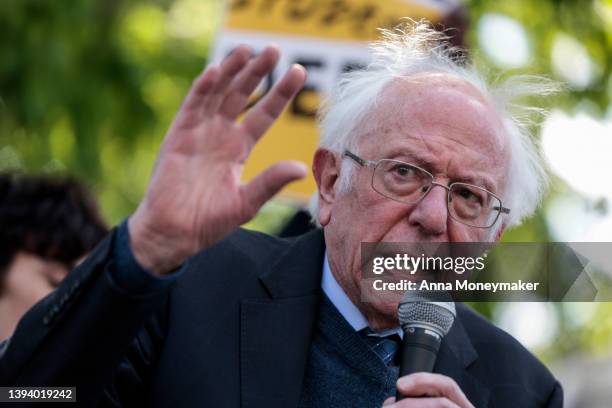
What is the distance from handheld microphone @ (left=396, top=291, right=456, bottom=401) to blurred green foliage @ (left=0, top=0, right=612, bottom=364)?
3.56m

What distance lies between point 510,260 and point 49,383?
2013mm

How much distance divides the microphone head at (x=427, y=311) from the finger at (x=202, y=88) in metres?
0.73

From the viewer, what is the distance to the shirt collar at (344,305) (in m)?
3.60

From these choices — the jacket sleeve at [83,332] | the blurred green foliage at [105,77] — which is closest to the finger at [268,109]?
the jacket sleeve at [83,332]

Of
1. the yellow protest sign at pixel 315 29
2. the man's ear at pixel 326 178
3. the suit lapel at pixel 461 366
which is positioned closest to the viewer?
the suit lapel at pixel 461 366

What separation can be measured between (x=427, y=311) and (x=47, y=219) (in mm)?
2425

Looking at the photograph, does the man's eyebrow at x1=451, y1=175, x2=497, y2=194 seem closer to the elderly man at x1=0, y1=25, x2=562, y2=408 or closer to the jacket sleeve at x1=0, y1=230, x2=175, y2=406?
the elderly man at x1=0, y1=25, x2=562, y2=408

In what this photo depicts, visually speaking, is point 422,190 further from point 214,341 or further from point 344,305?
point 214,341

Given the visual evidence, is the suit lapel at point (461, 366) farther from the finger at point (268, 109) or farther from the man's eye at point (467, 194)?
the finger at point (268, 109)

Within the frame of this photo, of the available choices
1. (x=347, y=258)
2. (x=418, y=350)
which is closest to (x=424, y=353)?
(x=418, y=350)

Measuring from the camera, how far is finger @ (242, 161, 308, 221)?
2676 millimetres

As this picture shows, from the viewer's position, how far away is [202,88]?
8.81ft

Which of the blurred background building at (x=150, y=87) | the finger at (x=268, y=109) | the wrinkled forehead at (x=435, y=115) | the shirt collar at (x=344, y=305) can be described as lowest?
the blurred background building at (x=150, y=87)

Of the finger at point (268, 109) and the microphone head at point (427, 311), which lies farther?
the microphone head at point (427, 311)
